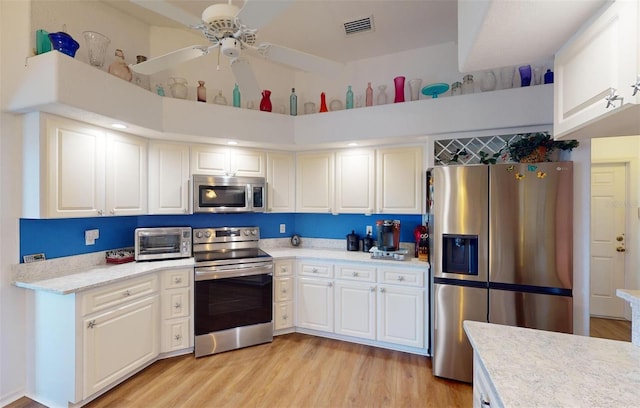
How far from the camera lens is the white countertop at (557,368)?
2.84ft

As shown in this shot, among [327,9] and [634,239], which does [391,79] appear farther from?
[634,239]

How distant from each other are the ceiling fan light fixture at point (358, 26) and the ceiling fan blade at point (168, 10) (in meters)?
1.82

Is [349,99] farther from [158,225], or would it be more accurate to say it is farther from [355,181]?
[158,225]

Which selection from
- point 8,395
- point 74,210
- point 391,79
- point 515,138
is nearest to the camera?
point 8,395

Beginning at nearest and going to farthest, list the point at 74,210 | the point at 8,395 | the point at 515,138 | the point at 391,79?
the point at 8,395 < the point at 74,210 < the point at 515,138 < the point at 391,79

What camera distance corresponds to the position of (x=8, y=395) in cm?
219

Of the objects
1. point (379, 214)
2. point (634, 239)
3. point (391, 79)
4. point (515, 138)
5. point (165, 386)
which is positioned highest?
point (391, 79)

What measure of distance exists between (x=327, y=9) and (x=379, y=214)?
218 centimetres

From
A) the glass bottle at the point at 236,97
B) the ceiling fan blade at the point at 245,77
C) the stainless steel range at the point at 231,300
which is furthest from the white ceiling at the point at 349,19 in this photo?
the stainless steel range at the point at 231,300

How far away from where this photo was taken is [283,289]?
3.31 meters

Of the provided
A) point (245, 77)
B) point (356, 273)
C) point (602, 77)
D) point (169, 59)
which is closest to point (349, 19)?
point (245, 77)

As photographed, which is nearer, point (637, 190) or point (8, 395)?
point (8, 395)

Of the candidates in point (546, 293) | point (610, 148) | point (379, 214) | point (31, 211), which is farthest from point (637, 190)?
point (31, 211)

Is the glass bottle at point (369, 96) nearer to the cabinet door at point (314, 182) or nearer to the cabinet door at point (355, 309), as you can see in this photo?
the cabinet door at point (314, 182)
